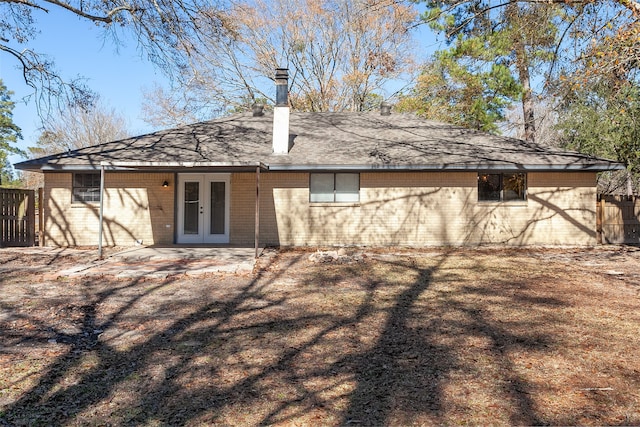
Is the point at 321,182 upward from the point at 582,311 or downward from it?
upward

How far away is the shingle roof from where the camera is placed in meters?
13.0

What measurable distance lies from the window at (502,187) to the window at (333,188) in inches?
143

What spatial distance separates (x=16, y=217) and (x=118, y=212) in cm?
275

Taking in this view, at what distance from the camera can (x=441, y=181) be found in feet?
45.3

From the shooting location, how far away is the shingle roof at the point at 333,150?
42.7 feet

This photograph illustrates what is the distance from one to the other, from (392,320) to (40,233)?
39.7 ft

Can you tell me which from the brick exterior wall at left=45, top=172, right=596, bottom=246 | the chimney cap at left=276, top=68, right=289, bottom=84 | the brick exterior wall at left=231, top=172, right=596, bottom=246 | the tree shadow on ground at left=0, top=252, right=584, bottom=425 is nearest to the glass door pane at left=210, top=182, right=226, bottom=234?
the brick exterior wall at left=45, top=172, right=596, bottom=246

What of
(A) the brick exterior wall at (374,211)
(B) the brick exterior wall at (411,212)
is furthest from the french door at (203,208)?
(B) the brick exterior wall at (411,212)

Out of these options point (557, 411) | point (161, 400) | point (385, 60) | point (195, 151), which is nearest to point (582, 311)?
point (557, 411)

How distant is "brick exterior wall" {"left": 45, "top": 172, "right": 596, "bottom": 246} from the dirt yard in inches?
197

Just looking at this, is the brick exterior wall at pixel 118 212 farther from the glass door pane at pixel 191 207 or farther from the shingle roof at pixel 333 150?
the shingle roof at pixel 333 150

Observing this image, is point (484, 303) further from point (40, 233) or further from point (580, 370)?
point (40, 233)

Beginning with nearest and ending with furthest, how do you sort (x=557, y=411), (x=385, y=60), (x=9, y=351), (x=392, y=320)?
(x=557, y=411), (x=9, y=351), (x=392, y=320), (x=385, y=60)

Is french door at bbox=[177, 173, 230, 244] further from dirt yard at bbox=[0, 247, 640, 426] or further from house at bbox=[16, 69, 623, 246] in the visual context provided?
dirt yard at bbox=[0, 247, 640, 426]
